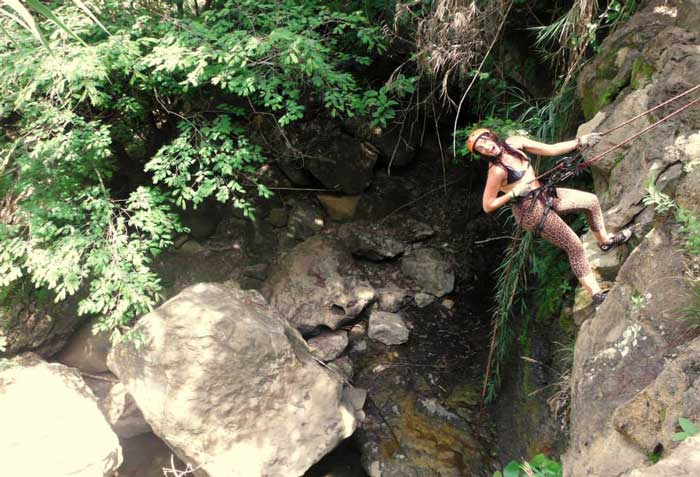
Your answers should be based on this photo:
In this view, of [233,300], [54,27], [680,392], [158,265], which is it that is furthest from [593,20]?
[158,265]

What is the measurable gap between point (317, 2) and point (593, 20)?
256cm

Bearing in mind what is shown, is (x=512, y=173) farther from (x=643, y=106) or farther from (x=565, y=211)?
(x=643, y=106)

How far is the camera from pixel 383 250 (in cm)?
641

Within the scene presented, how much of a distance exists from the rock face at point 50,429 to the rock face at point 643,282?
3.82 metres

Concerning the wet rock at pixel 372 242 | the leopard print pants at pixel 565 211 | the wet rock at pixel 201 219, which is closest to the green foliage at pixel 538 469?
the leopard print pants at pixel 565 211

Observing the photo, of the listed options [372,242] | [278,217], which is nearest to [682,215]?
[372,242]

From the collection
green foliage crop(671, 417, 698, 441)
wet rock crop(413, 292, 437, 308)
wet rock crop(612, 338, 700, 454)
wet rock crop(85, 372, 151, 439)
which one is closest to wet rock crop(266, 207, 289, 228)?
wet rock crop(413, 292, 437, 308)

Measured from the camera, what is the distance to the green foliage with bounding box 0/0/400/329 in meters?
4.13

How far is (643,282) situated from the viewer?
2.74 m

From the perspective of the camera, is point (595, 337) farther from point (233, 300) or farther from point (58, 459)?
point (58, 459)

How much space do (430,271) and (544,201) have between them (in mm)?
3113

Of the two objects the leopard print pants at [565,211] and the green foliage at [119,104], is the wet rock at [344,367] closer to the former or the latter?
the green foliage at [119,104]

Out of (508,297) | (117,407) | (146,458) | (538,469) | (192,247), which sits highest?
(538,469)

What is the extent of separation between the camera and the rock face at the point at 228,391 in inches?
166
